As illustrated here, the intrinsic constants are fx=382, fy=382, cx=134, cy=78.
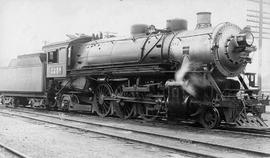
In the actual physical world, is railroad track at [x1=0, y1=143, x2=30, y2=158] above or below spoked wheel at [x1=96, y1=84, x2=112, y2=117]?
below

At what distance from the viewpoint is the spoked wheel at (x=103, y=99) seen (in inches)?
534

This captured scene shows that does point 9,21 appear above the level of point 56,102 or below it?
above

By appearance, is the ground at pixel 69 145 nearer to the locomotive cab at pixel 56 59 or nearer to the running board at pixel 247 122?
the running board at pixel 247 122

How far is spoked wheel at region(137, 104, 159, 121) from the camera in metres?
11.7

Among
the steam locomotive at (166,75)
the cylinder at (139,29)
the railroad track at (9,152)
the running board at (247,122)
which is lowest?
the railroad track at (9,152)

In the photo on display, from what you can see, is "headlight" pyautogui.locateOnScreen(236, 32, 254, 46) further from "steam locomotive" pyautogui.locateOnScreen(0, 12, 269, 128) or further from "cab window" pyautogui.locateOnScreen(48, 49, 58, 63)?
"cab window" pyautogui.locateOnScreen(48, 49, 58, 63)

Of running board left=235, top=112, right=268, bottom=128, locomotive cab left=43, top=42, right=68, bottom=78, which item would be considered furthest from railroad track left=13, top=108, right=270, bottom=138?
locomotive cab left=43, top=42, right=68, bottom=78

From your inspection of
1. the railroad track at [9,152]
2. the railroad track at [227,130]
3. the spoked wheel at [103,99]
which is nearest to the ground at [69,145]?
the railroad track at [9,152]

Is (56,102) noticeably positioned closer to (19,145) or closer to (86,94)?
(86,94)

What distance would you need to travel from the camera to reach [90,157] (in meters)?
6.29

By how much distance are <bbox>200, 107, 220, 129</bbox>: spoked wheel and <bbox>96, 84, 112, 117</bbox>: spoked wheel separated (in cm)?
400

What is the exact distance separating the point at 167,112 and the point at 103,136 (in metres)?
2.64

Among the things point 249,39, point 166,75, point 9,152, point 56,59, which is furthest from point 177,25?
point 9,152

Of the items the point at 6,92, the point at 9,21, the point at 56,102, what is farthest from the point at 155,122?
the point at 9,21
